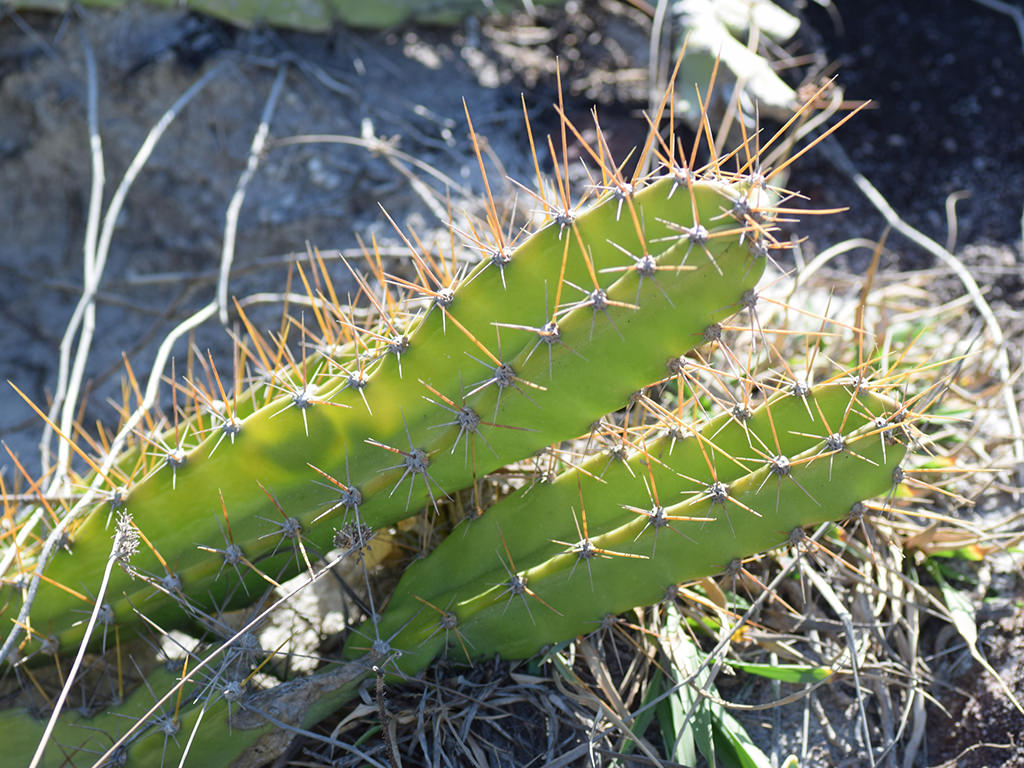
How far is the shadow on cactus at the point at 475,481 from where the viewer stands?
3.89ft

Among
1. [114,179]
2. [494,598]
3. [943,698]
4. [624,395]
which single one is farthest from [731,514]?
[114,179]

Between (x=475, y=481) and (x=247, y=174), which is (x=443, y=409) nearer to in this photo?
(x=475, y=481)

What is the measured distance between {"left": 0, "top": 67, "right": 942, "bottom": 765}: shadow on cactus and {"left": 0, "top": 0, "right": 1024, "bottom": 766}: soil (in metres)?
1.08

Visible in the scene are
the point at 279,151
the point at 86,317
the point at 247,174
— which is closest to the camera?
the point at 86,317

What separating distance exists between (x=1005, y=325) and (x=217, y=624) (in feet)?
6.63

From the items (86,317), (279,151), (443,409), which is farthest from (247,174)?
(443,409)

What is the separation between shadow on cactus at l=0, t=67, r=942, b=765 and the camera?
1186 millimetres

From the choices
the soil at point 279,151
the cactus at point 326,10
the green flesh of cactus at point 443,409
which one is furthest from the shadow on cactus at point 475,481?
the cactus at point 326,10

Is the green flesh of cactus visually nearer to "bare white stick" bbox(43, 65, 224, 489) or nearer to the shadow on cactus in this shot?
the shadow on cactus

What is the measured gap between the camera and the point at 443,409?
128 cm

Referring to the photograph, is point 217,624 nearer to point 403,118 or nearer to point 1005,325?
point 403,118

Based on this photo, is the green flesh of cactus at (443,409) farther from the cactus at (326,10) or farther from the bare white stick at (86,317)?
the cactus at (326,10)

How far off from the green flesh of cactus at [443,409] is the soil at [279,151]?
1.07 m

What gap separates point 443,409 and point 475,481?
155 millimetres
